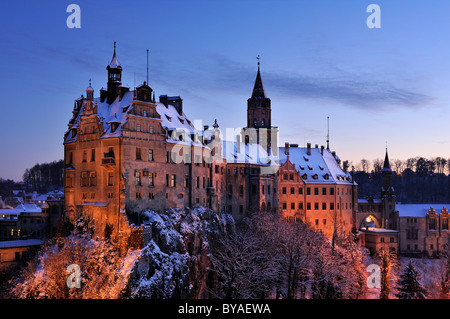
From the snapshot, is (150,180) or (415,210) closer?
(150,180)

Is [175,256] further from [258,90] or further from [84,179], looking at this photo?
[258,90]

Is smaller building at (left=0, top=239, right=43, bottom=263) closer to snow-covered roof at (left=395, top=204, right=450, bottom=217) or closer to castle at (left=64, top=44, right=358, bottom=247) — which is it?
castle at (left=64, top=44, right=358, bottom=247)

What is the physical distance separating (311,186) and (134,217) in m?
44.8

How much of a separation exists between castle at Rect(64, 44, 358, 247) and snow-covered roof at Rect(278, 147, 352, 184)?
7669 mm

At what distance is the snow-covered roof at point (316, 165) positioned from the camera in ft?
299

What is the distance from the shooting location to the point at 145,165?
56812 mm

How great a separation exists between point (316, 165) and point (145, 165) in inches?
1841

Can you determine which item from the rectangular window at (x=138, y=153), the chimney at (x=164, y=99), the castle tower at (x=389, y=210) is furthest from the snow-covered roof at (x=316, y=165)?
the rectangular window at (x=138, y=153)

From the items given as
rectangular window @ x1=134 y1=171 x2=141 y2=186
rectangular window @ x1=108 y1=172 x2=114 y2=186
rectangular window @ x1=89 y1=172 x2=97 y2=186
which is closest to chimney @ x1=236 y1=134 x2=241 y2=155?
rectangular window @ x1=134 y1=171 x2=141 y2=186

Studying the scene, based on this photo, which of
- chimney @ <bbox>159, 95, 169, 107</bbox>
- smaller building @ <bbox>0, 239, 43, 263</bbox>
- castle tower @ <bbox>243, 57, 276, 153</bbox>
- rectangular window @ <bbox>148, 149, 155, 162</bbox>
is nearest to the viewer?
rectangular window @ <bbox>148, 149, 155, 162</bbox>

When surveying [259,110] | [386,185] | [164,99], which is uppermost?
[259,110]

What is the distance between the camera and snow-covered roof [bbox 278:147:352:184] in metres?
91.2

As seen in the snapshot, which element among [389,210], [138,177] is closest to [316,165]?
[389,210]

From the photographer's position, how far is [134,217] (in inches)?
2136
